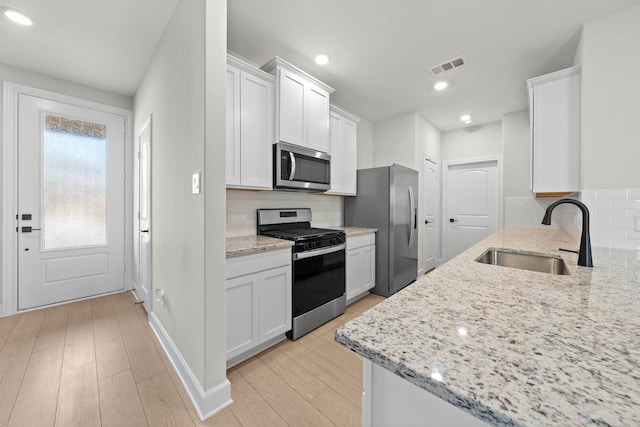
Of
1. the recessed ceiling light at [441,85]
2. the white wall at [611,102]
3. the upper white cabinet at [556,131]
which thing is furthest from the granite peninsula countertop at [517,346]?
the recessed ceiling light at [441,85]

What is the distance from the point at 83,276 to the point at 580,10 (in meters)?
5.32

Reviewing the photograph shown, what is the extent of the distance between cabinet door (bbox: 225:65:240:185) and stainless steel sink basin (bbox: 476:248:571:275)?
5.86ft

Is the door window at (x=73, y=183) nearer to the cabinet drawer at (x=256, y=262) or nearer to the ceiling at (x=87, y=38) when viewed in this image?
the ceiling at (x=87, y=38)

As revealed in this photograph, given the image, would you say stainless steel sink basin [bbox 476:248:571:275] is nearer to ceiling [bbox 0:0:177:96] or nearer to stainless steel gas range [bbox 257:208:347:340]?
stainless steel gas range [bbox 257:208:347:340]

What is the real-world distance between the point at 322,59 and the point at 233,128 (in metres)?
1.18

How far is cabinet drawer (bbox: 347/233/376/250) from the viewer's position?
2.77 metres

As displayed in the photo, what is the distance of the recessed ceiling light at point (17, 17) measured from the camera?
180cm

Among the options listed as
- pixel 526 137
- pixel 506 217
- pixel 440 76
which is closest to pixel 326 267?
pixel 440 76

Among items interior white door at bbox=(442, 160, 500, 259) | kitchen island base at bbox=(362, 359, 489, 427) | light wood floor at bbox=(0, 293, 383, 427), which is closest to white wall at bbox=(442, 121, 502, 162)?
interior white door at bbox=(442, 160, 500, 259)

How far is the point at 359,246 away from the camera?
2920 millimetres

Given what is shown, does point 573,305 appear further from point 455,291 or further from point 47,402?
point 47,402

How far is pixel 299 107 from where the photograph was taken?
8.02 ft

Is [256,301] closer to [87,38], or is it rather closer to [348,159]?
[348,159]

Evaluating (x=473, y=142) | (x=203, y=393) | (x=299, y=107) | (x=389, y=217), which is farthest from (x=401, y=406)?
(x=473, y=142)
